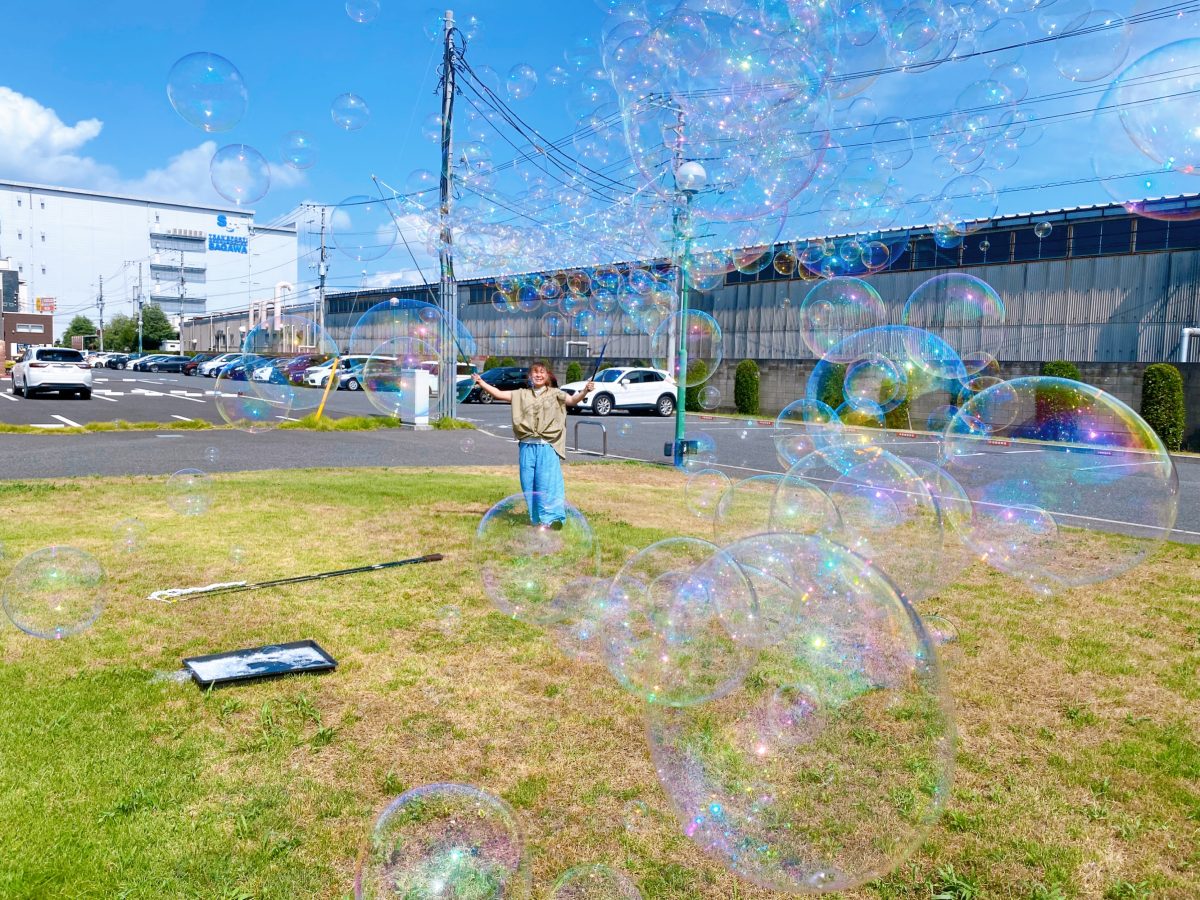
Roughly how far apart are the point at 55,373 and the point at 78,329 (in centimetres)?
7953

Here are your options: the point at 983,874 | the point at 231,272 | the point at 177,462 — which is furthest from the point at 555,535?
the point at 231,272

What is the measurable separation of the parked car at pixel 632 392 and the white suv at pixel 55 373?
589 inches

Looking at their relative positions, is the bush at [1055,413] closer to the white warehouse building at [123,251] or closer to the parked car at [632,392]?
the parked car at [632,392]

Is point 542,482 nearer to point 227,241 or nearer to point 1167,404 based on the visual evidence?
point 1167,404

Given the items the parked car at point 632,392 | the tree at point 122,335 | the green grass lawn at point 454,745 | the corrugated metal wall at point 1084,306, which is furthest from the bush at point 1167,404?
the tree at point 122,335

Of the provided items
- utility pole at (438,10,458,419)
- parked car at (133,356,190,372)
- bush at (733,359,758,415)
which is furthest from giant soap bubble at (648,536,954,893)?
parked car at (133,356,190,372)

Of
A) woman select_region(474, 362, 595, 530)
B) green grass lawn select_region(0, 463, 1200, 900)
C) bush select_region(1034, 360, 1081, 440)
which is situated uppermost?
bush select_region(1034, 360, 1081, 440)

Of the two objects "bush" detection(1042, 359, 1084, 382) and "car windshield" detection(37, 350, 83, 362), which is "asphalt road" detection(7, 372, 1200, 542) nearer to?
"car windshield" detection(37, 350, 83, 362)

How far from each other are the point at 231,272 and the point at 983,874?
359ft

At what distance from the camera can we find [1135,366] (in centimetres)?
1998

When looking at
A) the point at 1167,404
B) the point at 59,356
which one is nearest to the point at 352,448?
the point at 59,356

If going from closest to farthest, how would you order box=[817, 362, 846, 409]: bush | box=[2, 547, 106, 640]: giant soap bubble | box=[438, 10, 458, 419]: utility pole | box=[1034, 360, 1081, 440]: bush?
1. box=[2, 547, 106, 640]: giant soap bubble
2. box=[1034, 360, 1081, 440]: bush
3. box=[438, 10, 458, 419]: utility pole
4. box=[817, 362, 846, 409]: bush

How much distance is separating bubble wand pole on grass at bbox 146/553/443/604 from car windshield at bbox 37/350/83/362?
24.4 meters

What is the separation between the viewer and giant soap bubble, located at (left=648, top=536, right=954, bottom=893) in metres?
2.20
